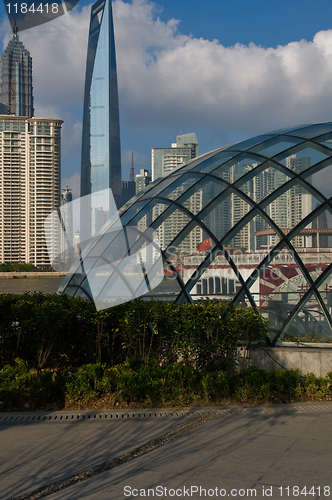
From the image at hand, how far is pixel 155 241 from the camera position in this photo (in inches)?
434

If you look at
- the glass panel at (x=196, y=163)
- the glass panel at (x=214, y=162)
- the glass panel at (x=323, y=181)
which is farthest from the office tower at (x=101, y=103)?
the glass panel at (x=323, y=181)

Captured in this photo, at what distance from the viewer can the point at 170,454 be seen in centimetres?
539

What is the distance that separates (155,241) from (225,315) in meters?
3.06

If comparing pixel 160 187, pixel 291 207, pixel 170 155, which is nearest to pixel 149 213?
pixel 160 187

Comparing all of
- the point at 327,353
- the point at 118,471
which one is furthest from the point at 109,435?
the point at 327,353

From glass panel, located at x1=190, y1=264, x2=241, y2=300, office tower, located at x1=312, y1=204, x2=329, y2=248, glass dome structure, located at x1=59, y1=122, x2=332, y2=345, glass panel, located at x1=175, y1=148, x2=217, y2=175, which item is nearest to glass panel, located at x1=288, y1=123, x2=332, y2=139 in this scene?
glass dome structure, located at x1=59, y1=122, x2=332, y2=345

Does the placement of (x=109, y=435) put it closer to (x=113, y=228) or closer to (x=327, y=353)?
(x=327, y=353)

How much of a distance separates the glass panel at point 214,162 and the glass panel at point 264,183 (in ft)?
4.47

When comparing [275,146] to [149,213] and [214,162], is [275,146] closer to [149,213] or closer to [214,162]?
[214,162]

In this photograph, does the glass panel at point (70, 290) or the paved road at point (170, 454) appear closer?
the paved road at point (170, 454)

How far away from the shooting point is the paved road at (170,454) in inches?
177

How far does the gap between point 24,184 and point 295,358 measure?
13393cm

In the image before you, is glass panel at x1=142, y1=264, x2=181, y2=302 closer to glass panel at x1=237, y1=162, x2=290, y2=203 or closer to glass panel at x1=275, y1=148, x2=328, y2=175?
glass panel at x1=237, y1=162, x2=290, y2=203

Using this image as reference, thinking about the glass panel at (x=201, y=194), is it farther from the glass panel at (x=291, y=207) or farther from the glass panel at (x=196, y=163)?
the glass panel at (x=291, y=207)
